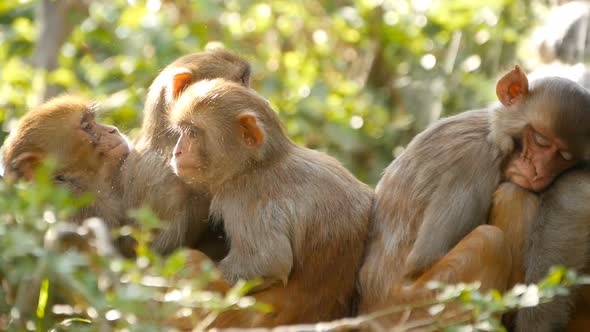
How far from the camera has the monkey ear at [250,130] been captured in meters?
5.96

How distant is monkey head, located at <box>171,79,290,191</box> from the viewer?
5980 millimetres

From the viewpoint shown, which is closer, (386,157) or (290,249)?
(290,249)

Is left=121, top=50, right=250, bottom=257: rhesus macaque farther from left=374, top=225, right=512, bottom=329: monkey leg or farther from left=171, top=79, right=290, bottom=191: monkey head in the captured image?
left=374, top=225, right=512, bottom=329: monkey leg

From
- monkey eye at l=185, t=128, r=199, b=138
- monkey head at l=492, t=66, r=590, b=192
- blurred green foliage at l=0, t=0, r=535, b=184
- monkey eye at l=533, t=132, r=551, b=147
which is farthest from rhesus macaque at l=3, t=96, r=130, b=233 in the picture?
blurred green foliage at l=0, t=0, r=535, b=184

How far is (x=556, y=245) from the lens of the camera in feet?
18.7

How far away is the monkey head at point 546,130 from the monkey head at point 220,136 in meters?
1.36

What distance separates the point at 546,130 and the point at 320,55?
22.9ft

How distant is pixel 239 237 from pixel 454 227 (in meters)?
1.20

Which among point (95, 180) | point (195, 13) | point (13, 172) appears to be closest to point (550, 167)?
point (95, 180)

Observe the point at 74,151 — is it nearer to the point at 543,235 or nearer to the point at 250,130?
the point at 250,130

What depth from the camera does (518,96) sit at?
19.7ft

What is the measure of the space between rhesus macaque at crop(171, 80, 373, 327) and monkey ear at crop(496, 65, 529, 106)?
1017 millimetres

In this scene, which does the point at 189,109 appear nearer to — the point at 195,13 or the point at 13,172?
the point at 13,172

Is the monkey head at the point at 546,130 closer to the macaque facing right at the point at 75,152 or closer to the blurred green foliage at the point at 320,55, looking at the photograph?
the macaque facing right at the point at 75,152
